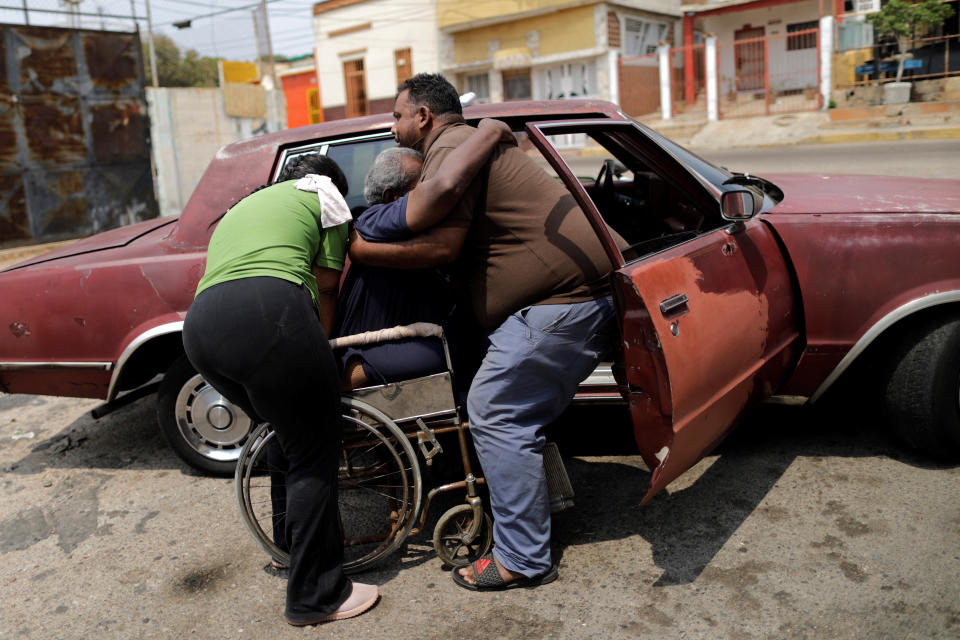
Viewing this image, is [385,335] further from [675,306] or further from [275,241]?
[675,306]

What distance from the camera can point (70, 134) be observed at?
11.7m

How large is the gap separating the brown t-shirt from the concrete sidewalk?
51.7ft

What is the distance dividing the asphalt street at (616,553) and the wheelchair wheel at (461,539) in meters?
0.10

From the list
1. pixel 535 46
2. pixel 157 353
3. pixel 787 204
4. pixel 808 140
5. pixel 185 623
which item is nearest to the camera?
pixel 185 623

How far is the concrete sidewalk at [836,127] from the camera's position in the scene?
54.0 ft

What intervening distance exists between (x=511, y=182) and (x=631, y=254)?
589 mm

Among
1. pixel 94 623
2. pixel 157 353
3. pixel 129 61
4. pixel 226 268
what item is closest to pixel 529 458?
pixel 226 268

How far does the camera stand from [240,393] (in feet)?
9.07

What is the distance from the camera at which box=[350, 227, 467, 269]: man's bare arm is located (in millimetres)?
2814

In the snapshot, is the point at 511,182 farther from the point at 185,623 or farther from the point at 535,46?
the point at 535,46

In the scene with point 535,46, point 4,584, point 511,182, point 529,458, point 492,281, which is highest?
point 535,46

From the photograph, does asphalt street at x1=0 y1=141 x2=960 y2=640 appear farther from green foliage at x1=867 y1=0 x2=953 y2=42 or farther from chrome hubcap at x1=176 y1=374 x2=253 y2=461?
green foliage at x1=867 y1=0 x2=953 y2=42

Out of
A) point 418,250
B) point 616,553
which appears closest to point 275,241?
point 418,250

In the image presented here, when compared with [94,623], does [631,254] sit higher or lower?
higher
